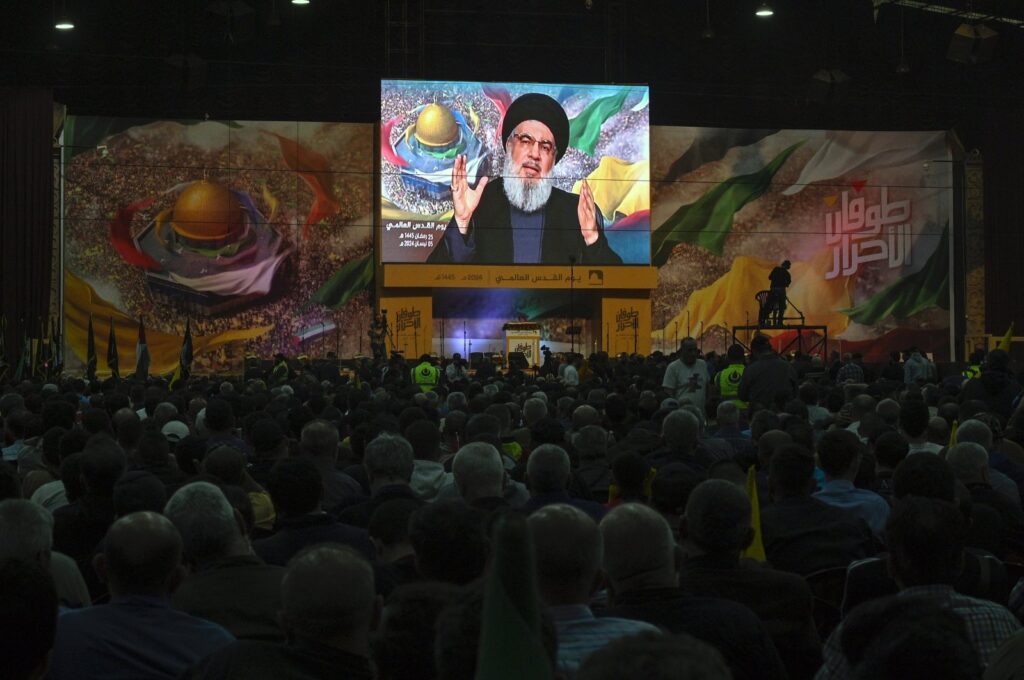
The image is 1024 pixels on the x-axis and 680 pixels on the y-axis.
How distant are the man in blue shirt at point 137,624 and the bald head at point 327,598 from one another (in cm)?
49

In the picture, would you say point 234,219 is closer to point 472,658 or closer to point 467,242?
point 467,242

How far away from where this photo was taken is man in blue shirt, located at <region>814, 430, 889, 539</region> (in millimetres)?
4695

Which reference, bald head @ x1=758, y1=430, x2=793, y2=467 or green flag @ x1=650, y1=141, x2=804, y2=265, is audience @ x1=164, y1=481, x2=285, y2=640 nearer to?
bald head @ x1=758, y1=430, x2=793, y2=467

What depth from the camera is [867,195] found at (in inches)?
1041

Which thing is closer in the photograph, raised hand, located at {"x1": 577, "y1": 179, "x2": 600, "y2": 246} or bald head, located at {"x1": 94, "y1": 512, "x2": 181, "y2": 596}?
bald head, located at {"x1": 94, "y1": 512, "x2": 181, "y2": 596}

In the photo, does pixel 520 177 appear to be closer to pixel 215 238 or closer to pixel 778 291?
pixel 215 238

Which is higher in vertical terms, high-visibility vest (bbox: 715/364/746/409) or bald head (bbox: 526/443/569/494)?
high-visibility vest (bbox: 715/364/746/409)

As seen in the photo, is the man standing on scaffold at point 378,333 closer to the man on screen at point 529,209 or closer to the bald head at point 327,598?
the man on screen at point 529,209

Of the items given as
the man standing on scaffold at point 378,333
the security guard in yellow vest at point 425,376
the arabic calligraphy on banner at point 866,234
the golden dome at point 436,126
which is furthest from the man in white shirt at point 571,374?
the arabic calligraphy on banner at point 866,234

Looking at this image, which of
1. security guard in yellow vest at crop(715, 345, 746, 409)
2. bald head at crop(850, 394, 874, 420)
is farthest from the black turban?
bald head at crop(850, 394, 874, 420)

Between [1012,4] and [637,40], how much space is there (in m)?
7.03

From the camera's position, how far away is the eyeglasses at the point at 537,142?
24312mm

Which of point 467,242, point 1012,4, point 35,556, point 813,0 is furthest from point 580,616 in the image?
point 813,0

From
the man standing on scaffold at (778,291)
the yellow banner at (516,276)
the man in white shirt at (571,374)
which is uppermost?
the yellow banner at (516,276)
